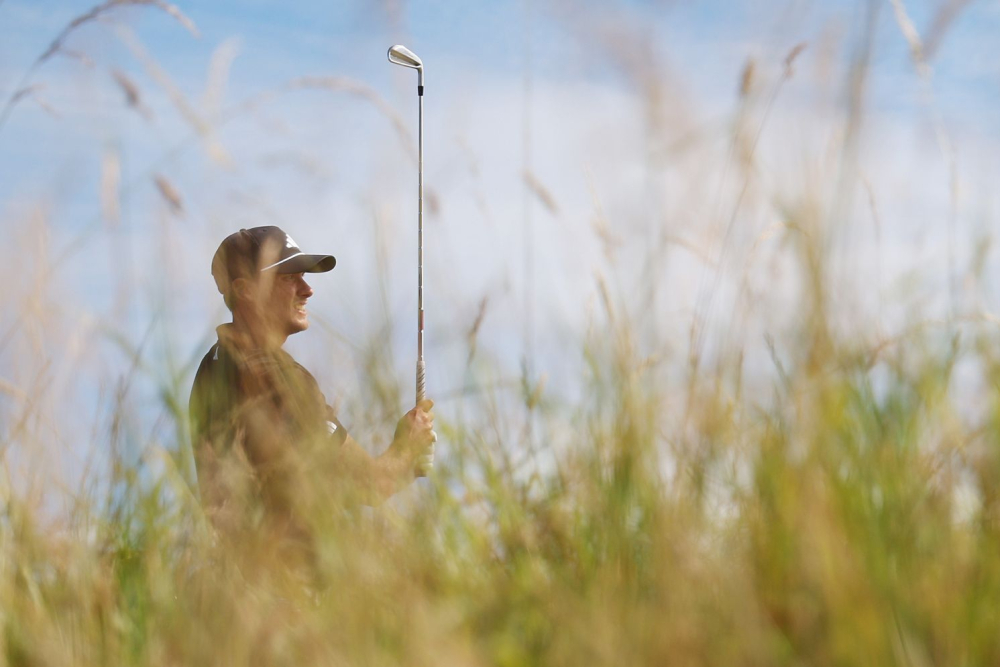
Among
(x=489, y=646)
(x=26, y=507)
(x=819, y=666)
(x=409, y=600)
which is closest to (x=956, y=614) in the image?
(x=819, y=666)

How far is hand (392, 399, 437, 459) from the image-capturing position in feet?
7.96

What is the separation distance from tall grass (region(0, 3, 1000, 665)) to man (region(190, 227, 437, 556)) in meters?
0.05

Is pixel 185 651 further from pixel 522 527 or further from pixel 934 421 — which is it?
pixel 934 421

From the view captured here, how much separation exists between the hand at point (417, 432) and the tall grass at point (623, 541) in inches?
6.3

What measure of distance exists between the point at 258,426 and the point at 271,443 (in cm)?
6

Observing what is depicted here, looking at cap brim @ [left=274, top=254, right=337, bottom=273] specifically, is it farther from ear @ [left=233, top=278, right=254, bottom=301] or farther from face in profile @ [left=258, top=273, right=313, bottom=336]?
ear @ [left=233, top=278, right=254, bottom=301]

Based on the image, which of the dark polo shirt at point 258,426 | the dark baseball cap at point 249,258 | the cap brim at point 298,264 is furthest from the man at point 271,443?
the cap brim at point 298,264

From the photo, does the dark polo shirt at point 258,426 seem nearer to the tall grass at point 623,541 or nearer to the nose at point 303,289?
the tall grass at point 623,541

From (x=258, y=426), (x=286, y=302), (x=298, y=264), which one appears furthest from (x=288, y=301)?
(x=258, y=426)

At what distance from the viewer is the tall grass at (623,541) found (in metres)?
1.63

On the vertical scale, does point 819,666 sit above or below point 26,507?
below

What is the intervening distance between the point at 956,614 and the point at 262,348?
1650 millimetres

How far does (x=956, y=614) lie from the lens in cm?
159

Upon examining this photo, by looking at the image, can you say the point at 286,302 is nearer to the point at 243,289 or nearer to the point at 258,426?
the point at 243,289
